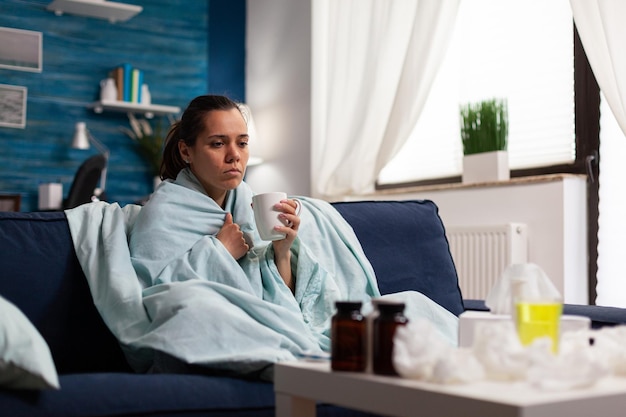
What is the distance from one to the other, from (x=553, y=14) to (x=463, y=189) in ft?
2.93

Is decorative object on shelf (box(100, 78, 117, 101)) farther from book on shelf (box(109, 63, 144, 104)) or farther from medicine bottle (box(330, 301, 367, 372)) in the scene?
medicine bottle (box(330, 301, 367, 372))

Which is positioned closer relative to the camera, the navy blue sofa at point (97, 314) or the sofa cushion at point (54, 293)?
the navy blue sofa at point (97, 314)

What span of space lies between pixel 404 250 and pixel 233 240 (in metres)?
0.58

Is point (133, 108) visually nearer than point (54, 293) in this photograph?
No

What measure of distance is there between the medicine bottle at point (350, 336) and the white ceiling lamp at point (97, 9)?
4524mm

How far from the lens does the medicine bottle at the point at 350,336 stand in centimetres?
127

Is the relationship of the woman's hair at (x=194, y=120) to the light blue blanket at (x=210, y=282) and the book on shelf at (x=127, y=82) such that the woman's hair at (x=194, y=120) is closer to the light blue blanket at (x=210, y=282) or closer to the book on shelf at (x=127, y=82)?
the light blue blanket at (x=210, y=282)

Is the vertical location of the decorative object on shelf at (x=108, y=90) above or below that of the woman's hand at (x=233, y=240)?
above

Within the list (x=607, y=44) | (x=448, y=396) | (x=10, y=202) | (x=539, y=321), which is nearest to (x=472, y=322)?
(x=539, y=321)

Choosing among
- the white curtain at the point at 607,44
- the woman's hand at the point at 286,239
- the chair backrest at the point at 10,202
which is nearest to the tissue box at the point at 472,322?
the woman's hand at the point at 286,239

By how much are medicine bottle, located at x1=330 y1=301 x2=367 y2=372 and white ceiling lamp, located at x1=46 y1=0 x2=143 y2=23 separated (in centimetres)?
452

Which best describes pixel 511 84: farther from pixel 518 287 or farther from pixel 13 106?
pixel 13 106

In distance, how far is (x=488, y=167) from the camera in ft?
12.9

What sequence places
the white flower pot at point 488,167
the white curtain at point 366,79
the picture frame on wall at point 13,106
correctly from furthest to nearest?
the picture frame on wall at point 13,106 < the white curtain at point 366,79 < the white flower pot at point 488,167
